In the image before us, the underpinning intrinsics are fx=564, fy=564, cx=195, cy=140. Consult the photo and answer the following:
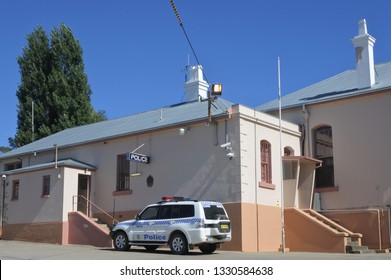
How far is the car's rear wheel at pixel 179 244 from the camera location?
18984 mm

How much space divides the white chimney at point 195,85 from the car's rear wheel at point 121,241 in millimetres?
13184

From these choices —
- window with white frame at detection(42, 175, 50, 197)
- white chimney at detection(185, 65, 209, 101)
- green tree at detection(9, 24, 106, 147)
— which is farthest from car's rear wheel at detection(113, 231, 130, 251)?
green tree at detection(9, 24, 106, 147)

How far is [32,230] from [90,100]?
21907 millimetres

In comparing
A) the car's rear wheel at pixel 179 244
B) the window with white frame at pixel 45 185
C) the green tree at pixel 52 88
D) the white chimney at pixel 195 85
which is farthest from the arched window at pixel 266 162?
the green tree at pixel 52 88

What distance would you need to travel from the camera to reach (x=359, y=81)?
2708 cm

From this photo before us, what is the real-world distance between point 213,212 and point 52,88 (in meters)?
31.4

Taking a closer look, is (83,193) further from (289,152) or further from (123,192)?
(289,152)

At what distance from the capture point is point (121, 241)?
826 inches

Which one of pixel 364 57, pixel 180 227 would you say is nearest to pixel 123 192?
pixel 180 227

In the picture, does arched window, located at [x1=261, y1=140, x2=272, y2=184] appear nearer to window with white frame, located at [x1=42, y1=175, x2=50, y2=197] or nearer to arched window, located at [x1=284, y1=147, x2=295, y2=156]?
arched window, located at [x1=284, y1=147, x2=295, y2=156]

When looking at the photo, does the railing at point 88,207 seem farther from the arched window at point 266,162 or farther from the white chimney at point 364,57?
the white chimney at point 364,57
